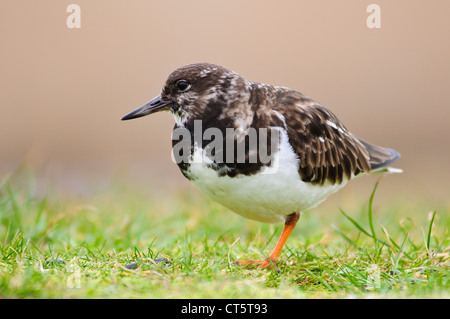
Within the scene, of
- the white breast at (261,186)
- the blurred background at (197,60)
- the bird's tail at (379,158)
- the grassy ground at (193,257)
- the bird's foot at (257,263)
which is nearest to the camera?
the grassy ground at (193,257)

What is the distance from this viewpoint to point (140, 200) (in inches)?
292

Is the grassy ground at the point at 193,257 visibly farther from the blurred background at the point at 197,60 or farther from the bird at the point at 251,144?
the blurred background at the point at 197,60

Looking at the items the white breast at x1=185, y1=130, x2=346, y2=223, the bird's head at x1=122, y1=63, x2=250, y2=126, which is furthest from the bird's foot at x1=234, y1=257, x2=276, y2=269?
the bird's head at x1=122, y1=63, x2=250, y2=126

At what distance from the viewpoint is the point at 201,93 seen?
4734 mm

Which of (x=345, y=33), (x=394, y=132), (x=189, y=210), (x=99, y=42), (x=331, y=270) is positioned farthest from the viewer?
(x=345, y=33)

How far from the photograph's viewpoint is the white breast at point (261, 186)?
14.5 feet

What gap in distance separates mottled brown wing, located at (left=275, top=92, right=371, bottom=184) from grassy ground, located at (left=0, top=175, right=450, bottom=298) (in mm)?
433

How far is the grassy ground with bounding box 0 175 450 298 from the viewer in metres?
3.80

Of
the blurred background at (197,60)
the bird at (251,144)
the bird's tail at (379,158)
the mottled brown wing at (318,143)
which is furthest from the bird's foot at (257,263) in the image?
the blurred background at (197,60)

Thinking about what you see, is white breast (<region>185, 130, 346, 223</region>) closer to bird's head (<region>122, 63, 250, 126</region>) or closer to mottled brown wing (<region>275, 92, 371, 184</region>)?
mottled brown wing (<region>275, 92, 371, 184</region>)

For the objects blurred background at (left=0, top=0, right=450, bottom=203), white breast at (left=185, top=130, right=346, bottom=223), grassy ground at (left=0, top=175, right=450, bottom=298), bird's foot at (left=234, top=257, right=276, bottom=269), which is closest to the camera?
grassy ground at (left=0, top=175, right=450, bottom=298)

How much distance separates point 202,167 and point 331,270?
120 cm
